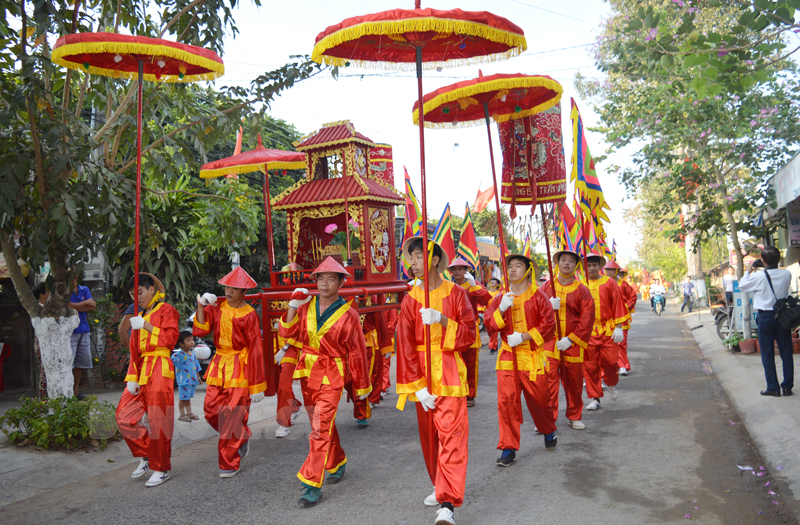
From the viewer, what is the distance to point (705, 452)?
5.33m

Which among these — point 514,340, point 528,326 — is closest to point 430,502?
point 514,340

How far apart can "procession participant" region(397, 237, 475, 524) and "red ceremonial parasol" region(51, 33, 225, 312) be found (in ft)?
7.44

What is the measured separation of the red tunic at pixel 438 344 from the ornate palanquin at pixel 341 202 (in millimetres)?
3510

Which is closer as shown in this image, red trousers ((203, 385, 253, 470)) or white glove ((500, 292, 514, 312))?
white glove ((500, 292, 514, 312))

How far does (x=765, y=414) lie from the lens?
6297 mm

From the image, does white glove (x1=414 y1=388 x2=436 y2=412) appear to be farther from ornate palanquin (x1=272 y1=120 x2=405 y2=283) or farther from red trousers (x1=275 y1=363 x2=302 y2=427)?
ornate palanquin (x1=272 y1=120 x2=405 y2=283)

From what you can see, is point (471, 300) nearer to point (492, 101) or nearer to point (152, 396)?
point (492, 101)

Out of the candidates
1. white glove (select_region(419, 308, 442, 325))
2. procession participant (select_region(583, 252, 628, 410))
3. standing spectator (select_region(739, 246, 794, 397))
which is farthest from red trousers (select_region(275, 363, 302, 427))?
standing spectator (select_region(739, 246, 794, 397))

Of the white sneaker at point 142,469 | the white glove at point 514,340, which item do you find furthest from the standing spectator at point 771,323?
the white sneaker at point 142,469

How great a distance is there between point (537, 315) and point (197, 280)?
32.9ft

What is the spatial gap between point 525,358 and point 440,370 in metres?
1.35

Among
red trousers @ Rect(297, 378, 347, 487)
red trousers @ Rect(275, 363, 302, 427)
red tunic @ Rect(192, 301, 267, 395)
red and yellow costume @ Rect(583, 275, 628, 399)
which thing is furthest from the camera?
red and yellow costume @ Rect(583, 275, 628, 399)

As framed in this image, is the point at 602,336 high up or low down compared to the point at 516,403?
up

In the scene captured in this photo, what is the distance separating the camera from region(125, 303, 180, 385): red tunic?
5199 millimetres
